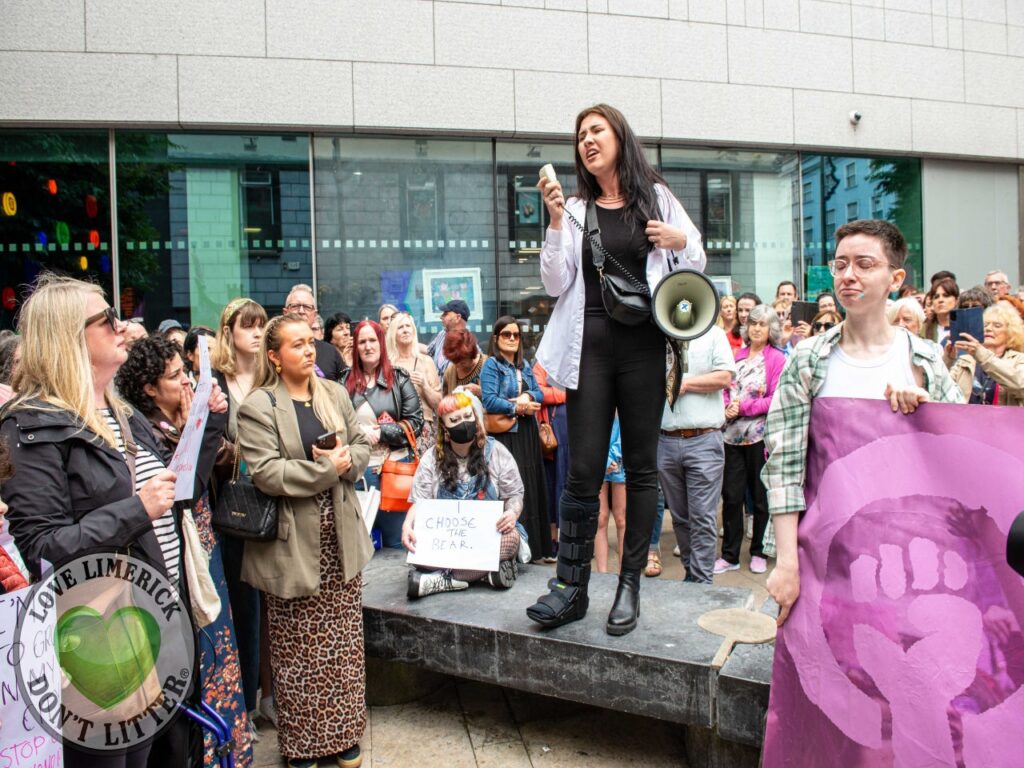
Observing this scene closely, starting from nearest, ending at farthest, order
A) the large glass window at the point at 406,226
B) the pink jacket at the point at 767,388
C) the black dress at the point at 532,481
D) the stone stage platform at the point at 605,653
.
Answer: the stone stage platform at the point at 605,653 < the black dress at the point at 532,481 < the pink jacket at the point at 767,388 < the large glass window at the point at 406,226

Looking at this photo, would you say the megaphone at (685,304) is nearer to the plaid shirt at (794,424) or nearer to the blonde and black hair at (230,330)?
the plaid shirt at (794,424)

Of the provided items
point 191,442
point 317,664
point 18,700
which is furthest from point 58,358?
point 317,664

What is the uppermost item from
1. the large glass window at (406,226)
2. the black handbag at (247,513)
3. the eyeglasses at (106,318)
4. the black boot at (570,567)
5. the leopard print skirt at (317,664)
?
the large glass window at (406,226)

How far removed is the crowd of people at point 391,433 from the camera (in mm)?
2445

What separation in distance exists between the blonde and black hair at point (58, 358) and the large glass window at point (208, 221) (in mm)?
6784

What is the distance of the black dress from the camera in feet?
19.8

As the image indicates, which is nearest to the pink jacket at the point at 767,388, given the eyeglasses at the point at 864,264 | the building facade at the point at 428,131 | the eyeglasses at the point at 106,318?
the eyeglasses at the point at 864,264

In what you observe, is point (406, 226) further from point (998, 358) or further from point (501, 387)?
point (998, 358)

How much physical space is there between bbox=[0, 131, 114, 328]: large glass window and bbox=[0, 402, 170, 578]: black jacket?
7175mm

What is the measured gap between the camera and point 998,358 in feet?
16.2

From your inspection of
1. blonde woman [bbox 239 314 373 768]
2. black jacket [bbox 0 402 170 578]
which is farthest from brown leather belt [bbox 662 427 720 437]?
black jacket [bbox 0 402 170 578]

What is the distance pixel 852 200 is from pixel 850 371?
30.8ft

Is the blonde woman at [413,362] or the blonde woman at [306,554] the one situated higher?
the blonde woman at [413,362]

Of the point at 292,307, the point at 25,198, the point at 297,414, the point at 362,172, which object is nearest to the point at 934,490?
the point at 297,414
